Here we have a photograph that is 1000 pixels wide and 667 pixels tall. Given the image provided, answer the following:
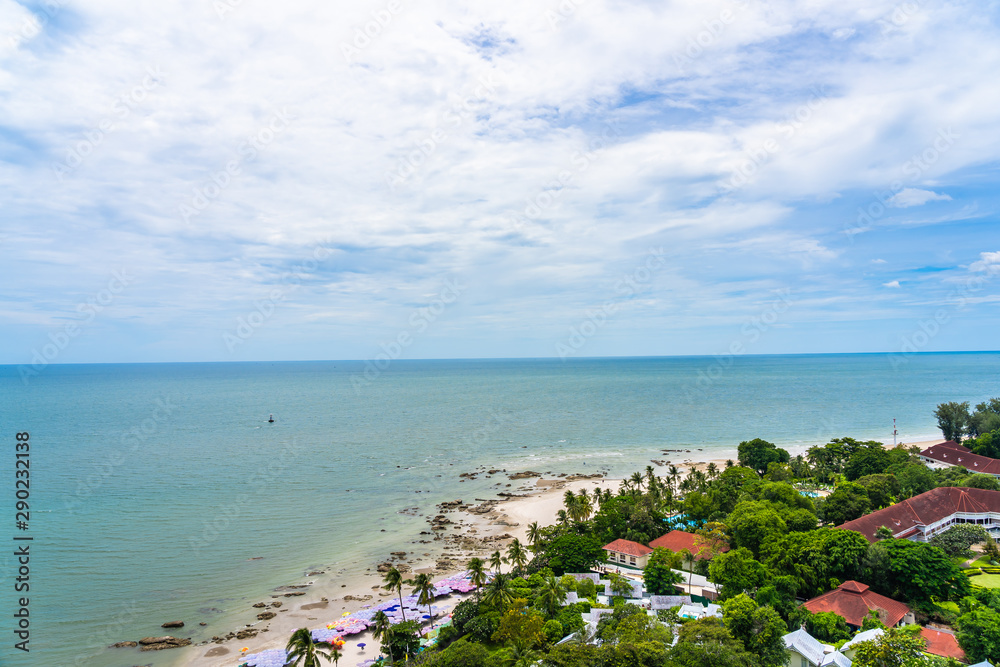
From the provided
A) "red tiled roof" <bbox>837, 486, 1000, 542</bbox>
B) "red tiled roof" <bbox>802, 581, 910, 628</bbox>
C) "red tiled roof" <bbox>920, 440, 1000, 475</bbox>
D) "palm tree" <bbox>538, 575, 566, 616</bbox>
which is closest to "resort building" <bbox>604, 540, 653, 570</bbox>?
"palm tree" <bbox>538, 575, 566, 616</bbox>

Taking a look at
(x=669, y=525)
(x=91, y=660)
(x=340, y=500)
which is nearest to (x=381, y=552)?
(x=340, y=500)

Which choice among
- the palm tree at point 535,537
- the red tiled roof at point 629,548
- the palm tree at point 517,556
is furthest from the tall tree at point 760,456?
the palm tree at point 517,556

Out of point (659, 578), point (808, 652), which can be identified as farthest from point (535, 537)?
point (808, 652)

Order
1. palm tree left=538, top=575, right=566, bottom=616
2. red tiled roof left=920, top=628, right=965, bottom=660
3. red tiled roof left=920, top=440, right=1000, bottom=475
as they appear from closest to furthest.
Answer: red tiled roof left=920, top=628, right=965, bottom=660 < palm tree left=538, top=575, right=566, bottom=616 < red tiled roof left=920, top=440, right=1000, bottom=475

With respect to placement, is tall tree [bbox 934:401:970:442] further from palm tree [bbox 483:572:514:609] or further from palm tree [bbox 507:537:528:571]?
palm tree [bbox 483:572:514:609]

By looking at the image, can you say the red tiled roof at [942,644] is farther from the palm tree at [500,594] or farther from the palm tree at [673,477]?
the palm tree at [673,477]

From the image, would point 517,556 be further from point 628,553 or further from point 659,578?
point 659,578

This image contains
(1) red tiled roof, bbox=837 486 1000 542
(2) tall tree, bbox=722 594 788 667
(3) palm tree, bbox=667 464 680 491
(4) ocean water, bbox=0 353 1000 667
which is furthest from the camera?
(3) palm tree, bbox=667 464 680 491
